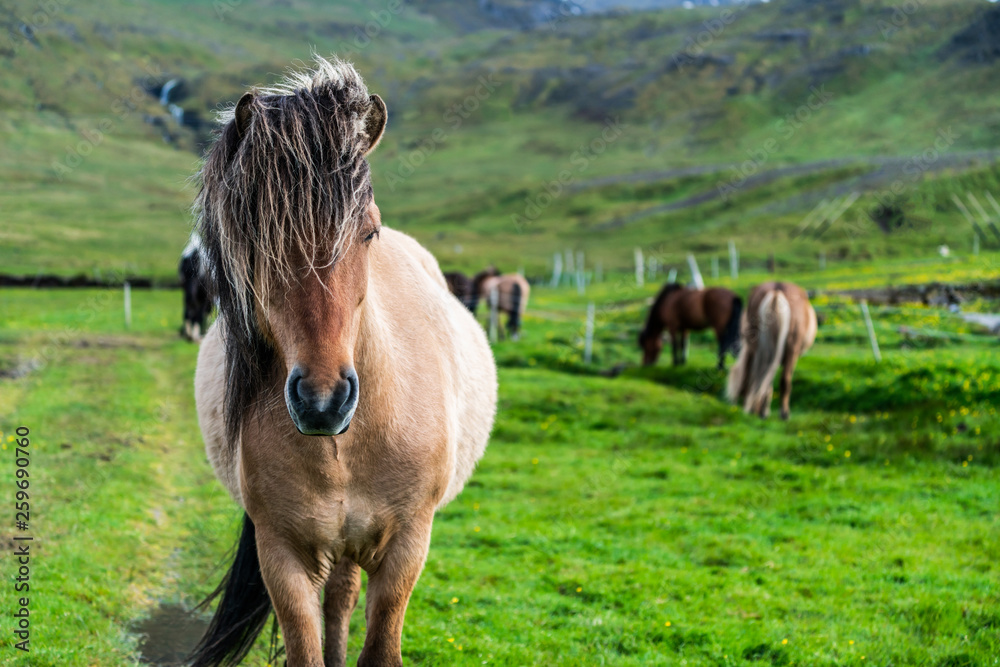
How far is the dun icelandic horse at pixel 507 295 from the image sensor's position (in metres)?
22.0

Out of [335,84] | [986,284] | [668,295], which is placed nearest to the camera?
[335,84]

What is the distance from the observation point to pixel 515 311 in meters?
22.0

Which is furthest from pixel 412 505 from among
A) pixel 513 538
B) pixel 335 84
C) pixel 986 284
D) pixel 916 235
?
pixel 916 235

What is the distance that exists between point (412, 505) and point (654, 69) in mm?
164597

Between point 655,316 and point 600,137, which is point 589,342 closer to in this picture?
point 655,316

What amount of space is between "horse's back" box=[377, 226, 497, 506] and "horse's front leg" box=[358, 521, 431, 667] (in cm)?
51

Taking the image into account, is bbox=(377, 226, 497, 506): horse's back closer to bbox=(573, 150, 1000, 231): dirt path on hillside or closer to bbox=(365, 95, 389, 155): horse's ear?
bbox=(365, 95, 389, 155): horse's ear

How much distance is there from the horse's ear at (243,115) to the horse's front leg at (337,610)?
2.66m

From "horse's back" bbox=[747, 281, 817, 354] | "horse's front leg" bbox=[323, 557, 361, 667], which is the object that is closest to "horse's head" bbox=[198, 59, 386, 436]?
"horse's front leg" bbox=[323, 557, 361, 667]

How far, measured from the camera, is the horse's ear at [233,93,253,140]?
270 centimetres

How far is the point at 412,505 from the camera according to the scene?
3.32 meters

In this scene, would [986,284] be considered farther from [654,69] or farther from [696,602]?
[654,69]

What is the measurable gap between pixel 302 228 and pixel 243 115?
553 mm

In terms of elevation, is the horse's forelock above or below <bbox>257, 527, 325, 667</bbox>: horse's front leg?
above
